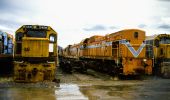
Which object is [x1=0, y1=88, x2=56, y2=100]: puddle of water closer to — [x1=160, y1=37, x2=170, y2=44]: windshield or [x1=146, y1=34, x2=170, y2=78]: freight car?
[x1=146, y1=34, x2=170, y2=78]: freight car

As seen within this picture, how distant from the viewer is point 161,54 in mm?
23922

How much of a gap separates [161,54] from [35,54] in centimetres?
1098

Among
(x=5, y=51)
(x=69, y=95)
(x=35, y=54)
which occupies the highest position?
(x=5, y=51)

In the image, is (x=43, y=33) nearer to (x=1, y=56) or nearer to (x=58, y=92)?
(x=1, y=56)

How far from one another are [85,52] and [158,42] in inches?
404

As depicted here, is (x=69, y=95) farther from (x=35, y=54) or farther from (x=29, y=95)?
(x=35, y=54)

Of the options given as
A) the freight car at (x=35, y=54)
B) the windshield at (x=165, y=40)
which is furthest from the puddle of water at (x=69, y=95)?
the windshield at (x=165, y=40)

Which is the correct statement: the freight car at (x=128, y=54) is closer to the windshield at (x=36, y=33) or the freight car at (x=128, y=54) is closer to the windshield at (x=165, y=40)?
the windshield at (x=165, y=40)

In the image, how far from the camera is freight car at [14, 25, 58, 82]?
55.1 feet

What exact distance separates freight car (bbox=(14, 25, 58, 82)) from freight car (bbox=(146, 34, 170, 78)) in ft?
28.6

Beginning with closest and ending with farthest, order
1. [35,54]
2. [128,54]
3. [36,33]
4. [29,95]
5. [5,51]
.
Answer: [29,95] < [35,54] < [36,33] < [128,54] < [5,51]

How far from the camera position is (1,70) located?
23844 millimetres

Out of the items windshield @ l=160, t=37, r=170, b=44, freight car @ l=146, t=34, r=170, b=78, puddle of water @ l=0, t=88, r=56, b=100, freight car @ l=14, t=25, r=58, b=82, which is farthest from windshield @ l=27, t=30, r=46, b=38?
windshield @ l=160, t=37, r=170, b=44

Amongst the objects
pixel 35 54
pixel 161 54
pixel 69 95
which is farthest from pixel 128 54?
pixel 69 95
